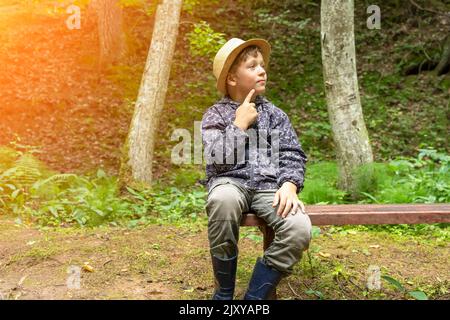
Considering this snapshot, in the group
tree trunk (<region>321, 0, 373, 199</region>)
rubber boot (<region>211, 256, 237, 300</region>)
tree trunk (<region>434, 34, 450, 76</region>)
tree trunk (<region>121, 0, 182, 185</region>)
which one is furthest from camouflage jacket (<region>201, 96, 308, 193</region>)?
tree trunk (<region>434, 34, 450, 76</region>)

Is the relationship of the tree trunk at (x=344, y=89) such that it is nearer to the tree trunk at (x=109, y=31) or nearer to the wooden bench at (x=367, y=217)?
the wooden bench at (x=367, y=217)

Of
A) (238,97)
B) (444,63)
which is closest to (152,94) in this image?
(238,97)

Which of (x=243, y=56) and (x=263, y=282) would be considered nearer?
(x=263, y=282)

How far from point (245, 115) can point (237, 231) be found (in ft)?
2.36

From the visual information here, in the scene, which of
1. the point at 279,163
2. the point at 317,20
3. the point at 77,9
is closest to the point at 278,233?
the point at 279,163

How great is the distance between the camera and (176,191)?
812 cm

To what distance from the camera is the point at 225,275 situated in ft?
11.3

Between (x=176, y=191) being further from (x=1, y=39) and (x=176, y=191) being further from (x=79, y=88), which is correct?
(x=1, y=39)

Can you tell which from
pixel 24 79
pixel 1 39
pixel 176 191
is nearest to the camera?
pixel 176 191

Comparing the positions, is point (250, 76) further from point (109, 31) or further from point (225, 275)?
point (109, 31)

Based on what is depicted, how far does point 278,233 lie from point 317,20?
42.7ft

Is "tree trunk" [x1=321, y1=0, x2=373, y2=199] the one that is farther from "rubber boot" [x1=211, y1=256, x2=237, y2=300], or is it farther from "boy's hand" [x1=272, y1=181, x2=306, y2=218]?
"rubber boot" [x1=211, y1=256, x2=237, y2=300]

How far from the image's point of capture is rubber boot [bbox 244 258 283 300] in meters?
3.40

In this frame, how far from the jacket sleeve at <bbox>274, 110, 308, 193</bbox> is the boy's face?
275 millimetres
